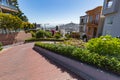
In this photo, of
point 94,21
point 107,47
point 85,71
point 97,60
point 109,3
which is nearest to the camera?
point 97,60

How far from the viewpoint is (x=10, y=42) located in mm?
23453

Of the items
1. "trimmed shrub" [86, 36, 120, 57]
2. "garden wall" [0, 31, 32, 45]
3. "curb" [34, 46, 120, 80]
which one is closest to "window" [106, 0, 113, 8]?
"trimmed shrub" [86, 36, 120, 57]

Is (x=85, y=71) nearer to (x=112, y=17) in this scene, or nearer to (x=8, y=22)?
(x=112, y=17)

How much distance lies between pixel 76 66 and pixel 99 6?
77.7 feet

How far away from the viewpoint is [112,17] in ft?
66.3

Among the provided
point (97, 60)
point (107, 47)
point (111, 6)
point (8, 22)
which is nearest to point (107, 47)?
point (107, 47)

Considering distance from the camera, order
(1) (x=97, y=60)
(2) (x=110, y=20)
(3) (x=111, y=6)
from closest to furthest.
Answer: (1) (x=97, y=60) < (3) (x=111, y=6) < (2) (x=110, y=20)

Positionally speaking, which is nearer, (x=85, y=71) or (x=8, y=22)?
(x=85, y=71)

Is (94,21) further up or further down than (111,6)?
further down

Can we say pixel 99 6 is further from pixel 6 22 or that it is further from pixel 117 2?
pixel 6 22

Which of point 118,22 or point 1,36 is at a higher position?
point 118,22

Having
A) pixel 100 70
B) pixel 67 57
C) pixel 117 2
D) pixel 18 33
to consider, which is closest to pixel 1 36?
pixel 18 33

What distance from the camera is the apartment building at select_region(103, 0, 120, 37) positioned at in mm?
18252

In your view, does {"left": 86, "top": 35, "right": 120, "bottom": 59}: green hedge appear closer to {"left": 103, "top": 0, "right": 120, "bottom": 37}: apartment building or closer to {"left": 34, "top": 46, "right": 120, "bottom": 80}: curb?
{"left": 34, "top": 46, "right": 120, "bottom": 80}: curb
